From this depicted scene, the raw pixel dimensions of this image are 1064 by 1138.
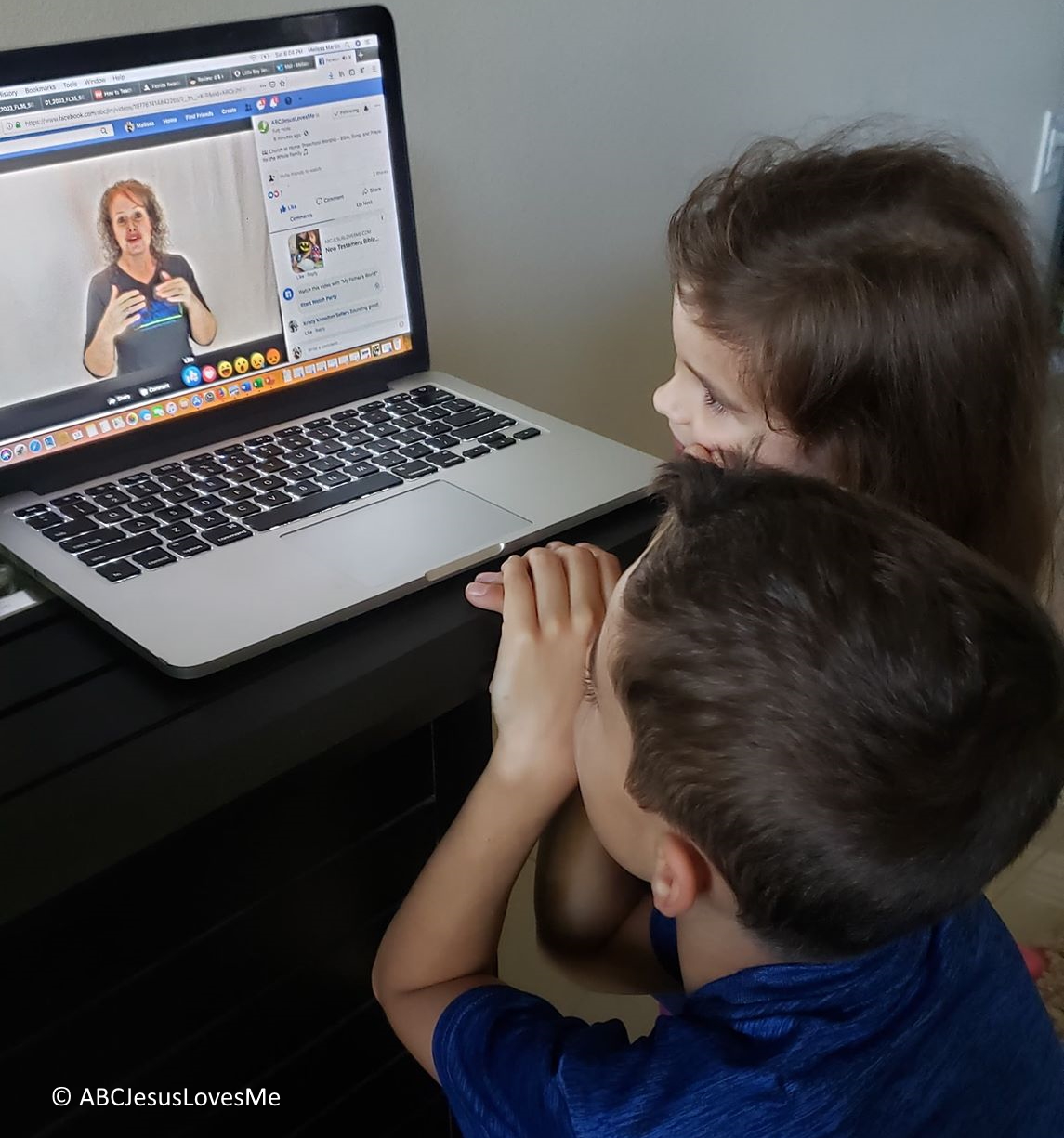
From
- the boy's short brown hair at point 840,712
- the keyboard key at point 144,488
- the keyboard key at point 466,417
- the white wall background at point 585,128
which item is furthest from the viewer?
the white wall background at point 585,128

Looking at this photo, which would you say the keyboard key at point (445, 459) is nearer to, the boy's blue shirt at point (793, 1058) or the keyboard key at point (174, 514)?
the keyboard key at point (174, 514)

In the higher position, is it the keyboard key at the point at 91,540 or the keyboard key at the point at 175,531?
the keyboard key at the point at 91,540

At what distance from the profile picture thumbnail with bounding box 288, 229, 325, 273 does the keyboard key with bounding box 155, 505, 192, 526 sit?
0.67 feet

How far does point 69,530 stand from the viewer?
0.70 m

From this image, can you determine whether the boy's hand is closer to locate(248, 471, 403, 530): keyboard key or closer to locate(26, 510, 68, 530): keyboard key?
locate(248, 471, 403, 530): keyboard key

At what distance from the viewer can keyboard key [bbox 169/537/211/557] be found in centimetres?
68

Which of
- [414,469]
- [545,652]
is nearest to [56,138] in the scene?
[414,469]

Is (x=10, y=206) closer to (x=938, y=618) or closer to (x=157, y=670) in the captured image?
(x=157, y=670)

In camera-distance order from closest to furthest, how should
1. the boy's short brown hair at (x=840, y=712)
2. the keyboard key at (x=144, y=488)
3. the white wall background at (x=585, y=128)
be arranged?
the boy's short brown hair at (x=840, y=712)
the keyboard key at (x=144, y=488)
the white wall background at (x=585, y=128)

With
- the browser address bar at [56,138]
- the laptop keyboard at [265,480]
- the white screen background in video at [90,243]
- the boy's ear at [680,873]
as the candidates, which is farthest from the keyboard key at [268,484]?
the boy's ear at [680,873]

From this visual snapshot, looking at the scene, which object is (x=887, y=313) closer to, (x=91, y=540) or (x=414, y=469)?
(x=414, y=469)

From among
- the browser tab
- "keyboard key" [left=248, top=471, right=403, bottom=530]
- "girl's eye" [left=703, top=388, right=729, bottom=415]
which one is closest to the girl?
"girl's eye" [left=703, top=388, right=729, bottom=415]

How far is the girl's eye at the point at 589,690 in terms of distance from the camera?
646 millimetres

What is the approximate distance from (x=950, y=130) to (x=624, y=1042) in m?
1.31
